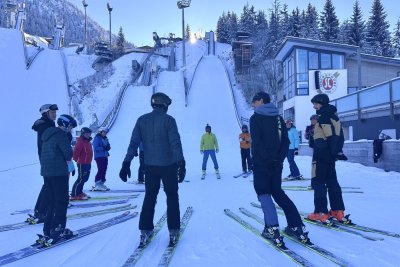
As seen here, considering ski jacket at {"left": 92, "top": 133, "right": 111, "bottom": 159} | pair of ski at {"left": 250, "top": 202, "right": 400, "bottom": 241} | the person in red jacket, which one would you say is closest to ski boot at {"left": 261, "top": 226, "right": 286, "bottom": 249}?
pair of ski at {"left": 250, "top": 202, "right": 400, "bottom": 241}

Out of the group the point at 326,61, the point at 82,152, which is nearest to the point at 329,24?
the point at 326,61

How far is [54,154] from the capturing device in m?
5.41

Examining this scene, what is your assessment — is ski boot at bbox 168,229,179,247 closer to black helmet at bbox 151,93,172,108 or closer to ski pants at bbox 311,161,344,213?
black helmet at bbox 151,93,172,108

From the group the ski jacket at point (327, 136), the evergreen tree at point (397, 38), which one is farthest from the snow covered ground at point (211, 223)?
the evergreen tree at point (397, 38)

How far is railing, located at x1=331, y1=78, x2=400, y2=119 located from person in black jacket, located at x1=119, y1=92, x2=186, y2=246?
12.0 m

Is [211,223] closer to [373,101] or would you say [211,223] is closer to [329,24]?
[373,101]

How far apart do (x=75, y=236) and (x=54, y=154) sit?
1.22 metres

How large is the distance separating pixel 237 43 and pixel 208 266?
5590cm

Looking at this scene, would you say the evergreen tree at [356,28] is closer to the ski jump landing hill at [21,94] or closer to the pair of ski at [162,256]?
the ski jump landing hill at [21,94]

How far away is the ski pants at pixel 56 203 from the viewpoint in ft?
17.4

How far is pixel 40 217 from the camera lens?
21.6 feet

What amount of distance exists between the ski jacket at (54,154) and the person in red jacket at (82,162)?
390 centimetres

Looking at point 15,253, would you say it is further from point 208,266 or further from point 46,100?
point 46,100

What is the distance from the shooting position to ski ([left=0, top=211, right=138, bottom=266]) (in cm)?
454
